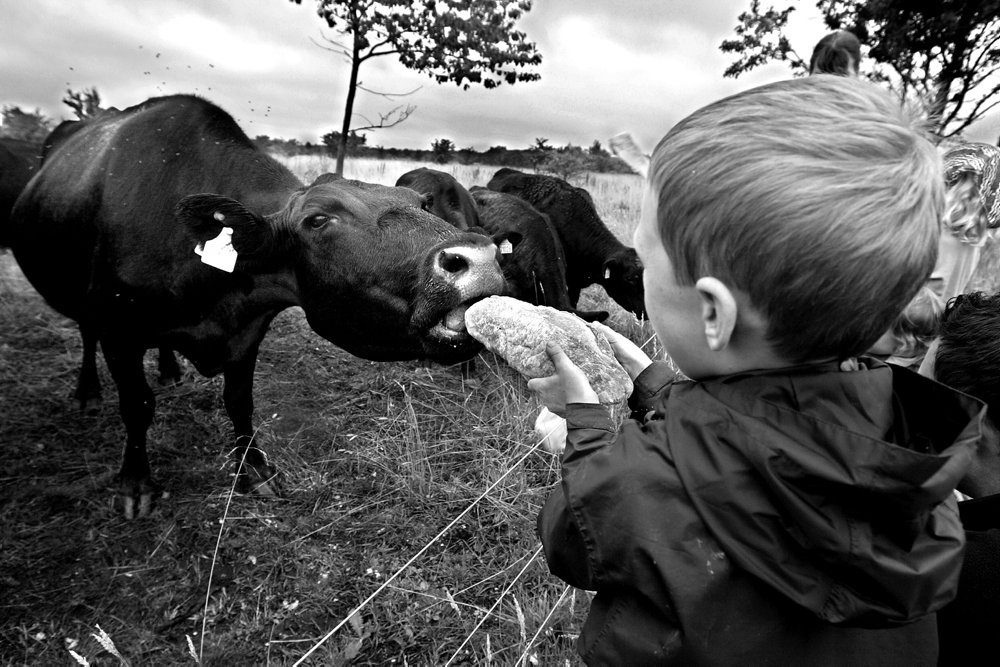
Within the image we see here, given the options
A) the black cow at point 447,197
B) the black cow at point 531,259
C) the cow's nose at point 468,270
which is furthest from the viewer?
the black cow at point 447,197

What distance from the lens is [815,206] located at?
0.84m

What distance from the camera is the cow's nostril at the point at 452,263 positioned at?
8.82 feet

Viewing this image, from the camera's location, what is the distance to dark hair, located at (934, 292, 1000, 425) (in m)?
1.53

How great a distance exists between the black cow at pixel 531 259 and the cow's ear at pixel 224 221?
3.14m

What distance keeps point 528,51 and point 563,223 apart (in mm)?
11785

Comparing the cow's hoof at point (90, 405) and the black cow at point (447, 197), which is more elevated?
the black cow at point (447, 197)

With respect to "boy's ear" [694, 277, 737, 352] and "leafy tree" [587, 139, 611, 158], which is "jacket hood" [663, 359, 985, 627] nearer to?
"boy's ear" [694, 277, 737, 352]

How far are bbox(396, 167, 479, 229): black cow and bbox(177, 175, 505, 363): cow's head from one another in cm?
309

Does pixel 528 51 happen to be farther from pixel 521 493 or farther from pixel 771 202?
pixel 771 202

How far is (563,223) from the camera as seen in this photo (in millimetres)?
8133

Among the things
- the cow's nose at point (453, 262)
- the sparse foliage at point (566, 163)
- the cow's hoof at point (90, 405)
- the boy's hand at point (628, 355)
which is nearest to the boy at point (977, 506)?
the boy's hand at point (628, 355)

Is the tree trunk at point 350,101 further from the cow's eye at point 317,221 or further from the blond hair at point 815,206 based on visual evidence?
the blond hair at point 815,206

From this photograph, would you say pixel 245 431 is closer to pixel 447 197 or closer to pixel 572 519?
pixel 572 519

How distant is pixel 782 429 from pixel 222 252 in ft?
9.25
